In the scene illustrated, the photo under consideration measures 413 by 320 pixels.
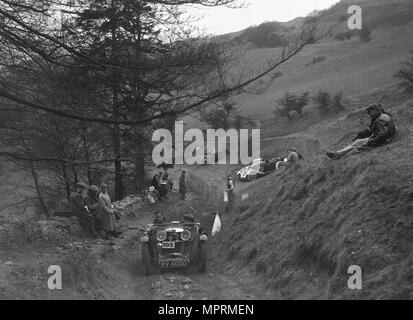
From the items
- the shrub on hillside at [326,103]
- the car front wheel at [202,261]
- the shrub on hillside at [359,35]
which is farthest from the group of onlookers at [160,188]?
the shrub on hillside at [359,35]

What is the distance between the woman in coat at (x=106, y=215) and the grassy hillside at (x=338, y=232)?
3267mm

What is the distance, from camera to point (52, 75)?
1084 cm

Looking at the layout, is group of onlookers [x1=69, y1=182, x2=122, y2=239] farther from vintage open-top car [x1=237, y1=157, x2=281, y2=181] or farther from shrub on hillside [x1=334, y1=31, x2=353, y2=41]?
shrub on hillside [x1=334, y1=31, x2=353, y2=41]

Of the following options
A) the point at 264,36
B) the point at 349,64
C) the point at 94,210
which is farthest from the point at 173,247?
the point at 264,36

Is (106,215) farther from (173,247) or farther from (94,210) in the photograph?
(173,247)

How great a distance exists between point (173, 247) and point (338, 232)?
4.22 m

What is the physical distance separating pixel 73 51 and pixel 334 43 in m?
83.1

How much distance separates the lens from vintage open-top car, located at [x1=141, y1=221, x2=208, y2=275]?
1202 centimetres

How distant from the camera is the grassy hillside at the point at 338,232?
8.01m

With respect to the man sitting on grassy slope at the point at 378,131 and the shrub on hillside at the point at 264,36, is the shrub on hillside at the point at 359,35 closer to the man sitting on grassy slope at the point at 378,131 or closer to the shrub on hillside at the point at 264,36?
the shrub on hillside at the point at 264,36

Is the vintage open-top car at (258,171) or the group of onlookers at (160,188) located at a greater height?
the group of onlookers at (160,188)
